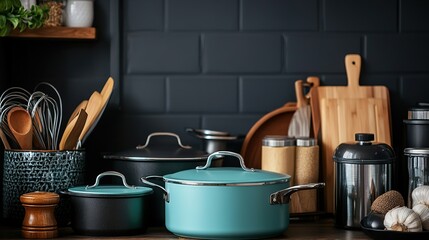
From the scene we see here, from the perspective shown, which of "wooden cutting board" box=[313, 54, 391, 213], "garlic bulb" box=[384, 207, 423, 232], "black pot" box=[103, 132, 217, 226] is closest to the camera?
"garlic bulb" box=[384, 207, 423, 232]

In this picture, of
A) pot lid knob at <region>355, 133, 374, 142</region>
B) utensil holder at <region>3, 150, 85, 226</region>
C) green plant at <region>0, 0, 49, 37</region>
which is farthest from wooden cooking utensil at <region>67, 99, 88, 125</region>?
pot lid knob at <region>355, 133, 374, 142</region>

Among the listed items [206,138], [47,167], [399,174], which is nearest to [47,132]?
[47,167]

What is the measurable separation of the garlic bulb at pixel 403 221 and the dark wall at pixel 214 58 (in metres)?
0.54

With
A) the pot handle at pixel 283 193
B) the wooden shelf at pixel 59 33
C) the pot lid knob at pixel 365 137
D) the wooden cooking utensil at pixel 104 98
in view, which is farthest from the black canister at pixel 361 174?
the wooden shelf at pixel 59 33

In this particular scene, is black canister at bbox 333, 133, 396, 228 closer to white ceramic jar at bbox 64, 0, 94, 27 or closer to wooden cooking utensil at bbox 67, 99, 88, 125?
wooden cooking utensil at bbox 67, 99, 88, 125

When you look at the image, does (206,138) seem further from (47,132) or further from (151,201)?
(47,132)

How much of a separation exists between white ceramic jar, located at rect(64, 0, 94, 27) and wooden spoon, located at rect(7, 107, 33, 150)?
34 centimetres

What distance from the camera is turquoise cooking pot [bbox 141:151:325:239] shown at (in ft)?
6.63

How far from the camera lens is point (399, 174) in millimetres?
2502

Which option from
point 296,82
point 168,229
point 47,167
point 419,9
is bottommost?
point 168,229

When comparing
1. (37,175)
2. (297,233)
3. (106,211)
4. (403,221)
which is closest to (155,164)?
(106,211)

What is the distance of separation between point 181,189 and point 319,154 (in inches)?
21.6

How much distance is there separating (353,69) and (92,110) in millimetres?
782

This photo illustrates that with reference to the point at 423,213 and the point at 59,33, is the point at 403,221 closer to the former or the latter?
the point at 423,213
